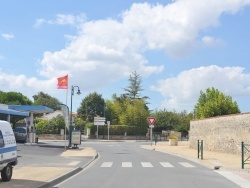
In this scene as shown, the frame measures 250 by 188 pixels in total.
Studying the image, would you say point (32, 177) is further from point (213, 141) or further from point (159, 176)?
point (213, 141)

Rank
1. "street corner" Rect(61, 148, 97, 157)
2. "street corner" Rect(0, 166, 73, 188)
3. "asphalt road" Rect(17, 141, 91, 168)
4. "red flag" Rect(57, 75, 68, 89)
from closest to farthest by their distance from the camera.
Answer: "street corner" Rect(0, 166, 73, 188) < "asphalt road" Rect(17, 141, 91, 168) < "street corner" Rect(61, 148, 97, 157) < "red flag" Rect(57, 75, 68, 89)

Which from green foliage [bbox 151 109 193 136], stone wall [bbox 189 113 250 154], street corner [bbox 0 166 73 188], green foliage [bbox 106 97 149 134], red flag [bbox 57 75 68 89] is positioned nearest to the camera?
street corner [bbox 0 166 73 188]

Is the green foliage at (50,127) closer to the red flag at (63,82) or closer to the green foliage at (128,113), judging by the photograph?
the green foliage at (128,113)

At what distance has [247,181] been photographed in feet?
55.3

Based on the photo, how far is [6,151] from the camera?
14.8m

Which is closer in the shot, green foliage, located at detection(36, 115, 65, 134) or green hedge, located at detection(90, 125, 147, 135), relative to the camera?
green foliage, located at detection(36, 115, 65, 134)

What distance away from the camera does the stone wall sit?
106 ft

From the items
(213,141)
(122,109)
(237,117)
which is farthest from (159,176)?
(122,109)

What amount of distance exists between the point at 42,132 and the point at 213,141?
4448cm

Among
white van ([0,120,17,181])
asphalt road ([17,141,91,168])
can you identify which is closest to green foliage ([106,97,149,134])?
asphalt road ([17,141,91,168])

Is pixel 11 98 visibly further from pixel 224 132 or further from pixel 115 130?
pixel 224 132

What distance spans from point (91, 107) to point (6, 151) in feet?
301

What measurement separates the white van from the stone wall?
66.1 ft

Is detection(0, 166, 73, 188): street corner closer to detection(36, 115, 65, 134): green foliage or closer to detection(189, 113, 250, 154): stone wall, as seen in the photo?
detection(189, 113, 250, 154): stone wall
